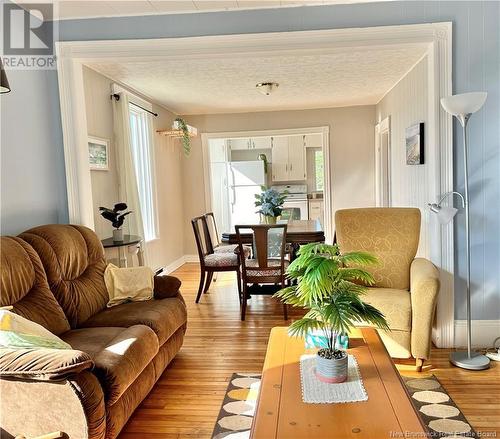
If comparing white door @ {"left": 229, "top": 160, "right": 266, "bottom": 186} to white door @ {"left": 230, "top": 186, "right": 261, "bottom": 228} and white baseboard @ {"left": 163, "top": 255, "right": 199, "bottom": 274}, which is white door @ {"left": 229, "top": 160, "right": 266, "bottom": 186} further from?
white baseboard @ {"left": 163, "top": 255, "right": 199, "bottom": 274}

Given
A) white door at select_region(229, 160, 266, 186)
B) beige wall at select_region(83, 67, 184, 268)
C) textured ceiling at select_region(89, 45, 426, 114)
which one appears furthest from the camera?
white door at select_region(229, 160, 266, 186)

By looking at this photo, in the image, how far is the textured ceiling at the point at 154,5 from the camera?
3.04 meters

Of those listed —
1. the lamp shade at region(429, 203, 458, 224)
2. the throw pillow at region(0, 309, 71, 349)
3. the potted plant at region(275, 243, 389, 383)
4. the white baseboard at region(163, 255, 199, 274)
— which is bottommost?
the white baseboard at region(163, 255, 199, 274)

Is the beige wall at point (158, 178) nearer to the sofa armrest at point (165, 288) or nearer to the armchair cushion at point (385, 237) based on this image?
the sofa armrest at point (165, 288)

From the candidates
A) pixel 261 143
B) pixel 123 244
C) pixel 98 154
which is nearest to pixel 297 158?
pixel 261 143

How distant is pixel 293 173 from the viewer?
8578 millimetres

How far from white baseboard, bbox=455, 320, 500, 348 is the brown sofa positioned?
2.06 metres

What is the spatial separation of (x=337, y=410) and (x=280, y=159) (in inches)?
286

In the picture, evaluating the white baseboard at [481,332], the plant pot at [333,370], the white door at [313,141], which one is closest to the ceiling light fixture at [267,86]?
the white baseboard at [481,332]

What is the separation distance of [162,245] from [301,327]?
4476mm

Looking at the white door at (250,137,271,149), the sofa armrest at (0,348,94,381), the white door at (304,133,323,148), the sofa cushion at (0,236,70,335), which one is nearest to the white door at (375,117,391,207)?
the white door at (304,133,323,148)

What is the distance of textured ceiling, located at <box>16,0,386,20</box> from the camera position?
3.04 meters

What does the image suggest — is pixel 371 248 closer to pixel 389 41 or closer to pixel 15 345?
pixel 389 41

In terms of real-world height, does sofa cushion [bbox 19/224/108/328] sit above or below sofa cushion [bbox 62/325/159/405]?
above
